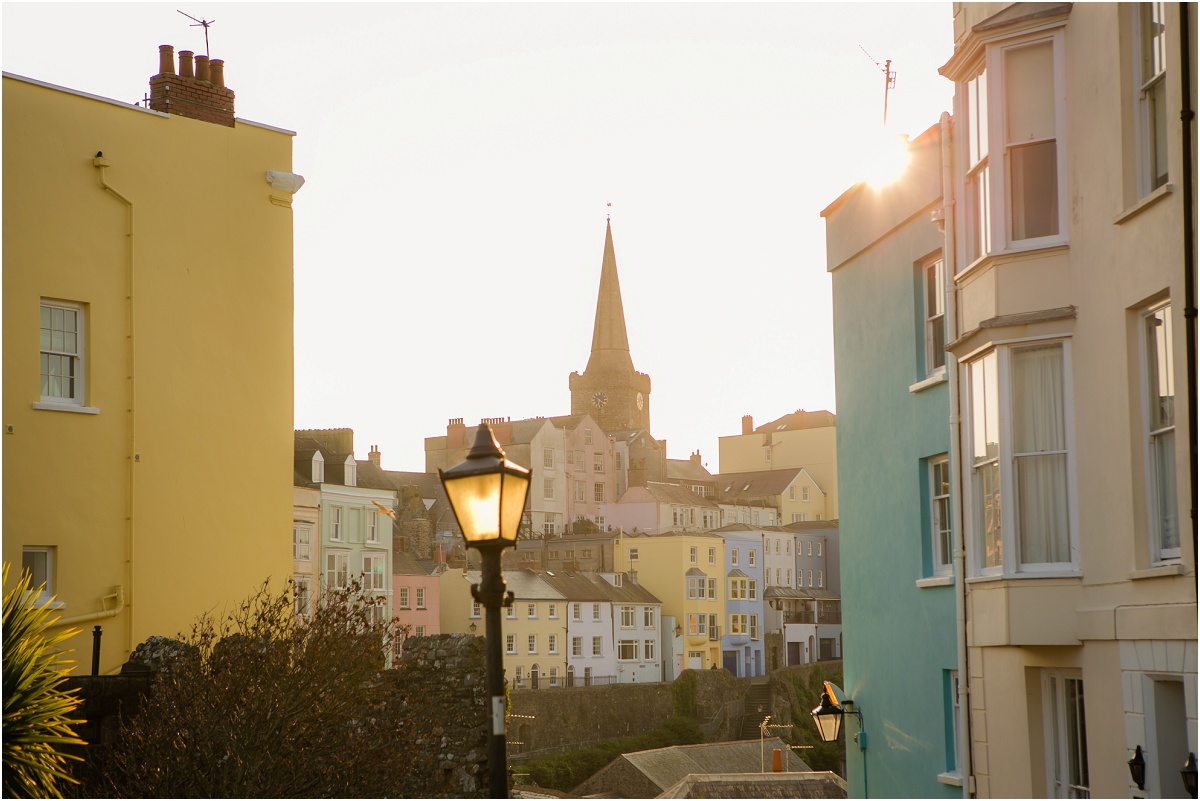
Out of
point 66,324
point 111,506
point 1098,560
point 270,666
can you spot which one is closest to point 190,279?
point 66,324

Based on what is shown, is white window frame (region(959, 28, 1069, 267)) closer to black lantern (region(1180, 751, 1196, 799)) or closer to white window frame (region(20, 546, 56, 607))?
black lantern (region(1180, 751, 1196, 799))

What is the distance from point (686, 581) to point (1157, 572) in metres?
75.0

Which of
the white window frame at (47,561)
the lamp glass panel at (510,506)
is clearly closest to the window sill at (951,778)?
the lamp glass panel at (510,506)

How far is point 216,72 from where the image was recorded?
1981cm

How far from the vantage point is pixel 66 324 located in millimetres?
17594

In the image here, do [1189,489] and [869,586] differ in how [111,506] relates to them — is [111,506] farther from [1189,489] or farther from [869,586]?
[1189,489]

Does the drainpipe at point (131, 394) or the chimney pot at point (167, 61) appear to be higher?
the chimney pot at point (167, 61)

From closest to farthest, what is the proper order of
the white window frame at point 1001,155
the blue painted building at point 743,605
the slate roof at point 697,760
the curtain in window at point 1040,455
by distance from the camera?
the curtain in window at point 1040,455
the white window frame at point 1001,155
the slate roof at point 697,760
the blue painted building at point 743,605

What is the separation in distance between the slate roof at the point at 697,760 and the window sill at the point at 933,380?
38.6 metres

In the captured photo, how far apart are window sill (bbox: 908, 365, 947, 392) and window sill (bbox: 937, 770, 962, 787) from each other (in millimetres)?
4447

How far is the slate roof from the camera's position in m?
55.9

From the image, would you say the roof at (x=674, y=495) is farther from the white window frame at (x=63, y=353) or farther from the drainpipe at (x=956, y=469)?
the drainpipe at (x=956, y=469)

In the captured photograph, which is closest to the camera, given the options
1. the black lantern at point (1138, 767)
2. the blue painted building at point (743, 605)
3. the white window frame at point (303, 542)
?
the black lantern at point (1138, 767)

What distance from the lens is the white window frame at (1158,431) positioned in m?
10.1
